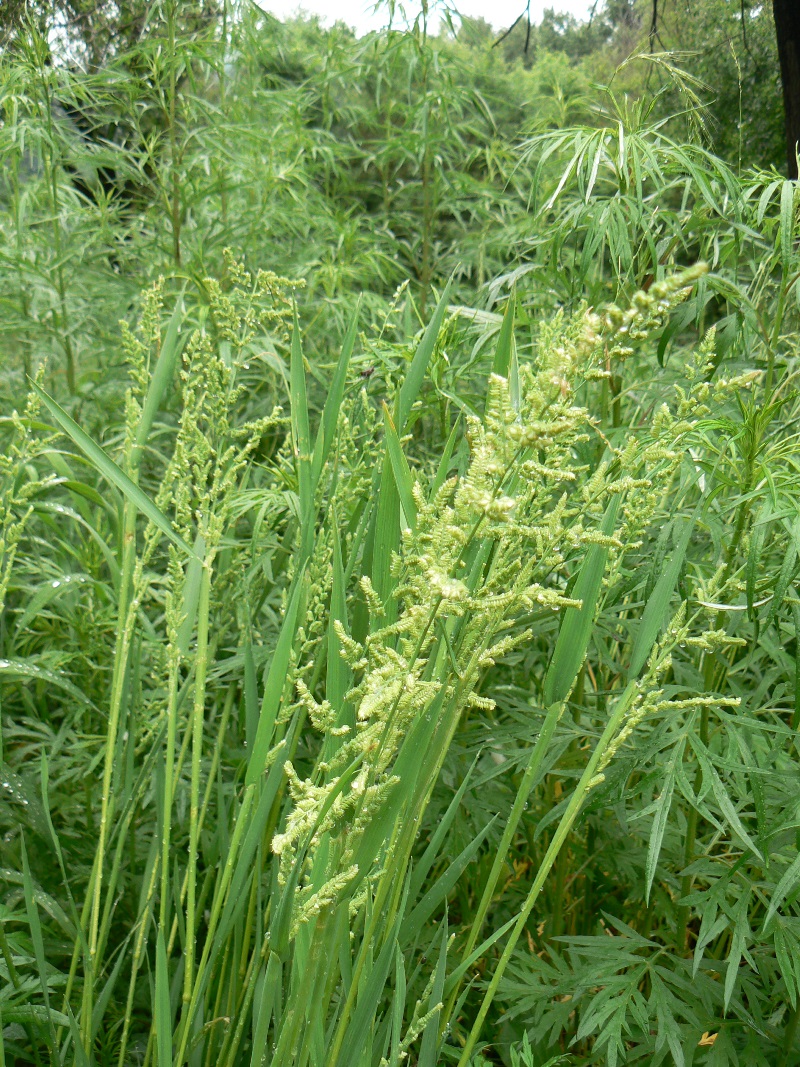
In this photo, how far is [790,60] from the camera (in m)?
2.47

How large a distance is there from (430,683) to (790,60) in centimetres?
253

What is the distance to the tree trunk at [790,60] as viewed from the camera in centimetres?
245

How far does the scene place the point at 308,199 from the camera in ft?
9.95

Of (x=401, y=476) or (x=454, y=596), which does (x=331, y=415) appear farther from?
(x=454, y=596)

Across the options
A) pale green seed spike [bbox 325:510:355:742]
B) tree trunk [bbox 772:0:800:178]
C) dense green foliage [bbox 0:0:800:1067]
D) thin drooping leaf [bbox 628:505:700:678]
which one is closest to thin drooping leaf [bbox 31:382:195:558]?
dense green foliage [bbox 0:0:800:1067]

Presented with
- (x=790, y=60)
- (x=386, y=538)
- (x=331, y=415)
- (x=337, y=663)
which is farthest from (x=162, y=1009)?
(x=790, y=60)

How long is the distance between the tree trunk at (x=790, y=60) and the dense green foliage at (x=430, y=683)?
82 cm

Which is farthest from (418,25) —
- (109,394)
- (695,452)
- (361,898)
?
(361,898)

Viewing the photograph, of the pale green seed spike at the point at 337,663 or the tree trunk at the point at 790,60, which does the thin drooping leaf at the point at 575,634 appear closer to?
the pale green seed spike at the point at 337,663

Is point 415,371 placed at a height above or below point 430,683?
above

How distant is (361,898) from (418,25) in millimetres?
2334

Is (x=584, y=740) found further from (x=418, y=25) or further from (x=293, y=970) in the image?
(x=418, y=25)

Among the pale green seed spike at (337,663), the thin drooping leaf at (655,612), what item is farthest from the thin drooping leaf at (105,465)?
the thin drooping leaf at (655,612)

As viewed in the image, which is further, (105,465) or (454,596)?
(105,465)
